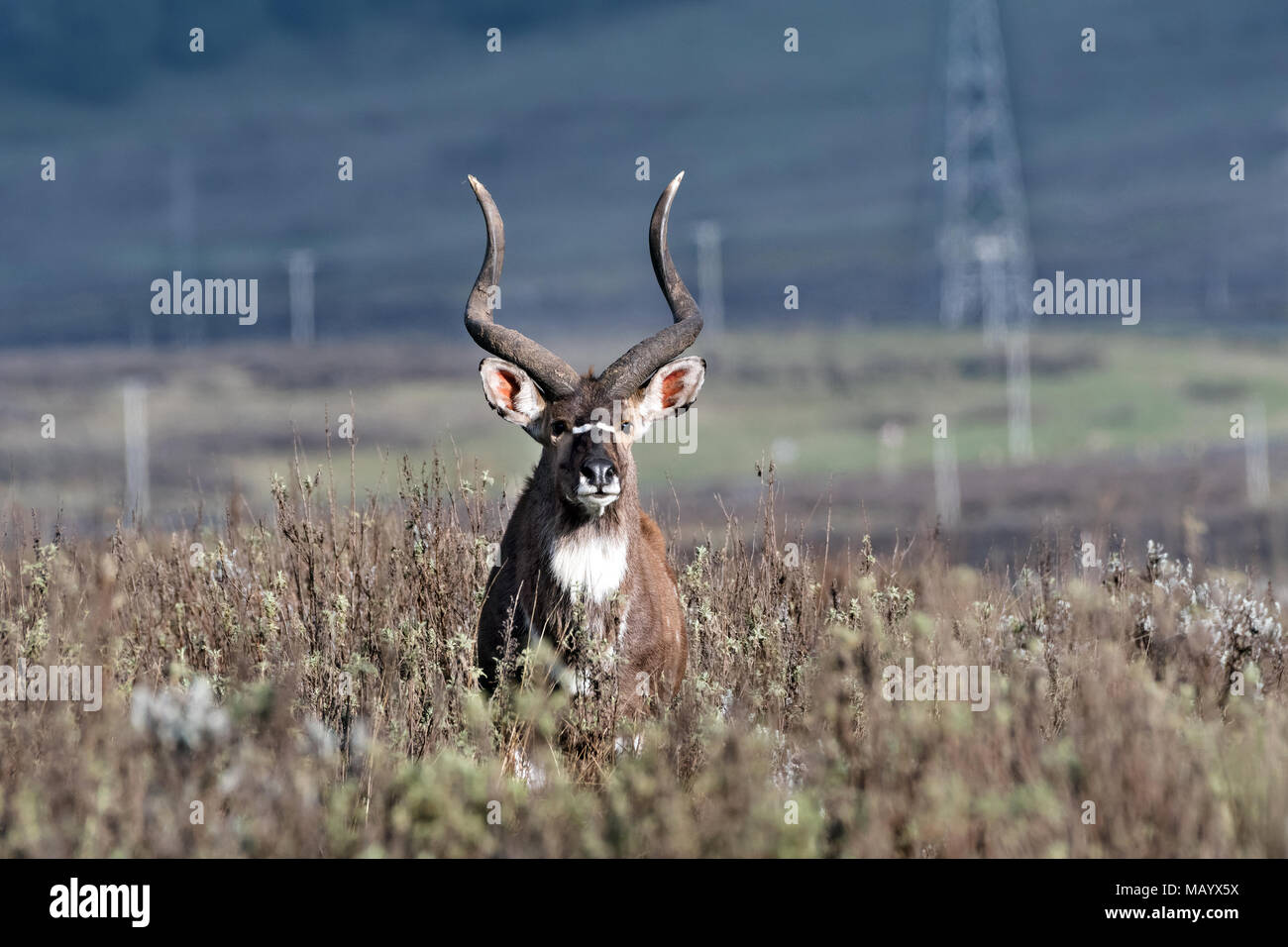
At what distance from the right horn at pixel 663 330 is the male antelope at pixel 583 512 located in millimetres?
13

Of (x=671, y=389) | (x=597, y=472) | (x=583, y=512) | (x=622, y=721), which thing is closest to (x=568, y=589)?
(x=583, y=512)

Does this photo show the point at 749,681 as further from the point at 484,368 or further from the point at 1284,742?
the point at 1284,742

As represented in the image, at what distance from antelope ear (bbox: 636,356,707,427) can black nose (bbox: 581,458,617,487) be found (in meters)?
1.24

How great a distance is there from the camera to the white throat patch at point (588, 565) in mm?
8781

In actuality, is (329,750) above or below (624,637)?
below

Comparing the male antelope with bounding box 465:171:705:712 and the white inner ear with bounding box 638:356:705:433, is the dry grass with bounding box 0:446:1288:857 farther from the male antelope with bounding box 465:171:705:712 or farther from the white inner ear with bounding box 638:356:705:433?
the white inner ear with bounding box 638:356:705:433

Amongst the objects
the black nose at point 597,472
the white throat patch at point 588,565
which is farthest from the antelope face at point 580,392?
the white throat patch at point 588,565

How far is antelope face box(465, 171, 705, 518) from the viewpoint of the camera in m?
8.70

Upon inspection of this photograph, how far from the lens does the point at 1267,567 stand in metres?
12.3

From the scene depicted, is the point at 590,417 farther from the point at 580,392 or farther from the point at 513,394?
the point at 513,394
